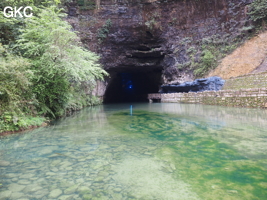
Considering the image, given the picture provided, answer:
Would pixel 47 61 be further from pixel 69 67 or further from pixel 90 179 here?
pixel 90 179

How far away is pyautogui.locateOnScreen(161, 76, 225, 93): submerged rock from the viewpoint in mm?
16395

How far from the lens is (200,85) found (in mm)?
18281

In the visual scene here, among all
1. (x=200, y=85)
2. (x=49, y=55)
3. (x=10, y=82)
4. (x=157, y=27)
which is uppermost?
(x=157, y=27)

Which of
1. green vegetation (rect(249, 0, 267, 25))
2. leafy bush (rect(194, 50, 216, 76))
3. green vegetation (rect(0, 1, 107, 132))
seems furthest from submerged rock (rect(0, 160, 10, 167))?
green vegetation (rect(249, 0, 267, 25))

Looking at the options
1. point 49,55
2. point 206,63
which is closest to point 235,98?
point 206,63

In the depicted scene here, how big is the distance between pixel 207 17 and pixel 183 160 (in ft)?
75.4

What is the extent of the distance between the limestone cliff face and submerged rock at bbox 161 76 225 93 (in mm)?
1412

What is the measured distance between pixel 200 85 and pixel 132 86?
25.0m

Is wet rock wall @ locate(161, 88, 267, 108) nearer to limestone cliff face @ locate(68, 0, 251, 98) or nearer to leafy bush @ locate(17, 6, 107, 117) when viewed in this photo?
limestone cliff face @ locate(68, 0, 251, 98)

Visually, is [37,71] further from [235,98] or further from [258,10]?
[258,10]

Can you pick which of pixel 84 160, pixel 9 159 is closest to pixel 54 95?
pixel 9 159

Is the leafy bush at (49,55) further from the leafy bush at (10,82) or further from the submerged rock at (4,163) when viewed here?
the submerged rock at (4,163)

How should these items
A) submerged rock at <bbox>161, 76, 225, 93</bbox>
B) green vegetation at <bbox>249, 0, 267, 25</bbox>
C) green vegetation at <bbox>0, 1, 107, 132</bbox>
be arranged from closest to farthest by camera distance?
green vegetation at <bbox>0, 1, 107, 132</bbox> < submerged rock at <bbox>161, 76, 225, 93</bbox> < green vegetation at <bbox>249, 0, 267, 25</bbox>

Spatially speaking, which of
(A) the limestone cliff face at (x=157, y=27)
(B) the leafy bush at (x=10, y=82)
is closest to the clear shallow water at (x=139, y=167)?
(B) the leafy bush at (x=10, y=82)
